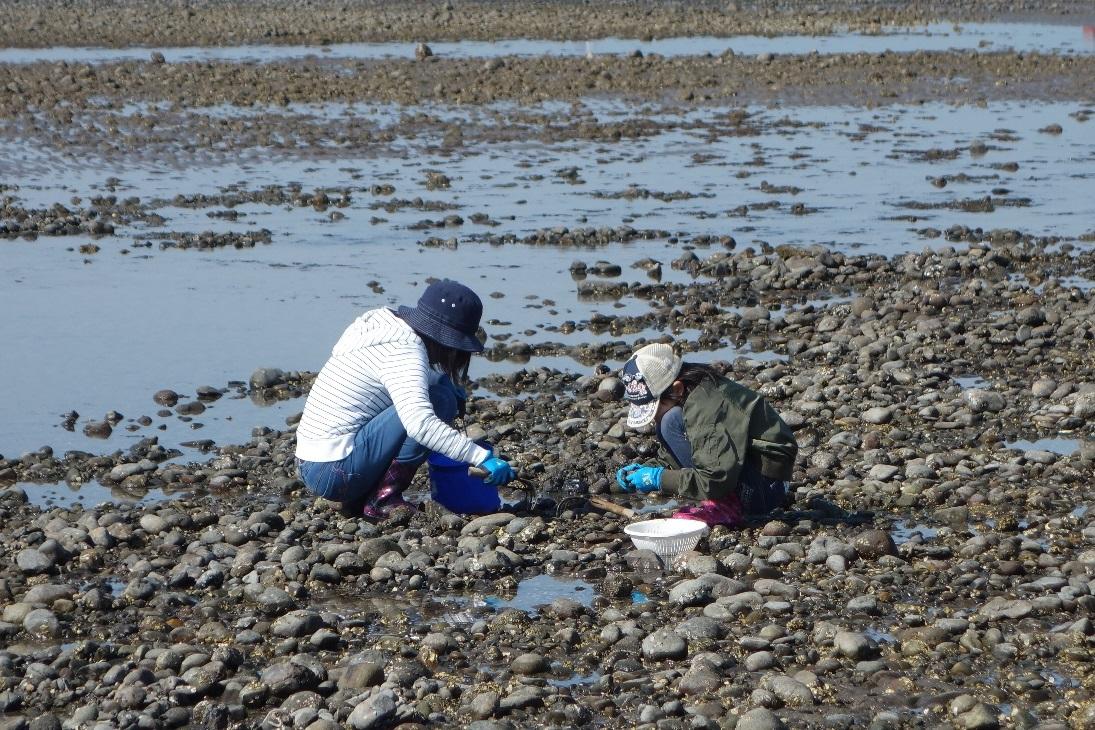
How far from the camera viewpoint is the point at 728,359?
42.8ft

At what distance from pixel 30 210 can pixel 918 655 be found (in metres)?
16.6

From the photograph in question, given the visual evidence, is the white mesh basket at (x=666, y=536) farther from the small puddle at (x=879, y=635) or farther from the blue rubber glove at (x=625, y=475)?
the small puddle at (x=879, y=635)

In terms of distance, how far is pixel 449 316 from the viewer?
847 centimetres

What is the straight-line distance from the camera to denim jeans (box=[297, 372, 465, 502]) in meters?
8.79

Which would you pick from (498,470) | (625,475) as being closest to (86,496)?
(498,470)

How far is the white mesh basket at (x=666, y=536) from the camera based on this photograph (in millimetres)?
8086

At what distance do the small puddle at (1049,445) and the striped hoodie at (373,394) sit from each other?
150 inches

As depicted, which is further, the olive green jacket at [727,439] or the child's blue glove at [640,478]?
the child's blue glove at [640,478]

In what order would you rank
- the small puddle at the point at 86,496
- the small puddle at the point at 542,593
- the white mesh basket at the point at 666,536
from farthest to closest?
the small puddle at the point at 86,496 < the white mesh basket at the point at 666,536 < the small puddle at the point at 542,593

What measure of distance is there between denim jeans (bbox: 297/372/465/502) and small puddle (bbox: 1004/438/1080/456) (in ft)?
12.4

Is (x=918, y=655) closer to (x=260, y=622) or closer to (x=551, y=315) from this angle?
(x=260, y=622)

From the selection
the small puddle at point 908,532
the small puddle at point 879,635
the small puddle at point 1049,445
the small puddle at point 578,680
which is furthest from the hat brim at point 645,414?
the small puddle at point 1049,445

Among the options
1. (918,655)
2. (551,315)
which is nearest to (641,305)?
(551,315)

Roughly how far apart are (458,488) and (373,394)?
748 millimetres
